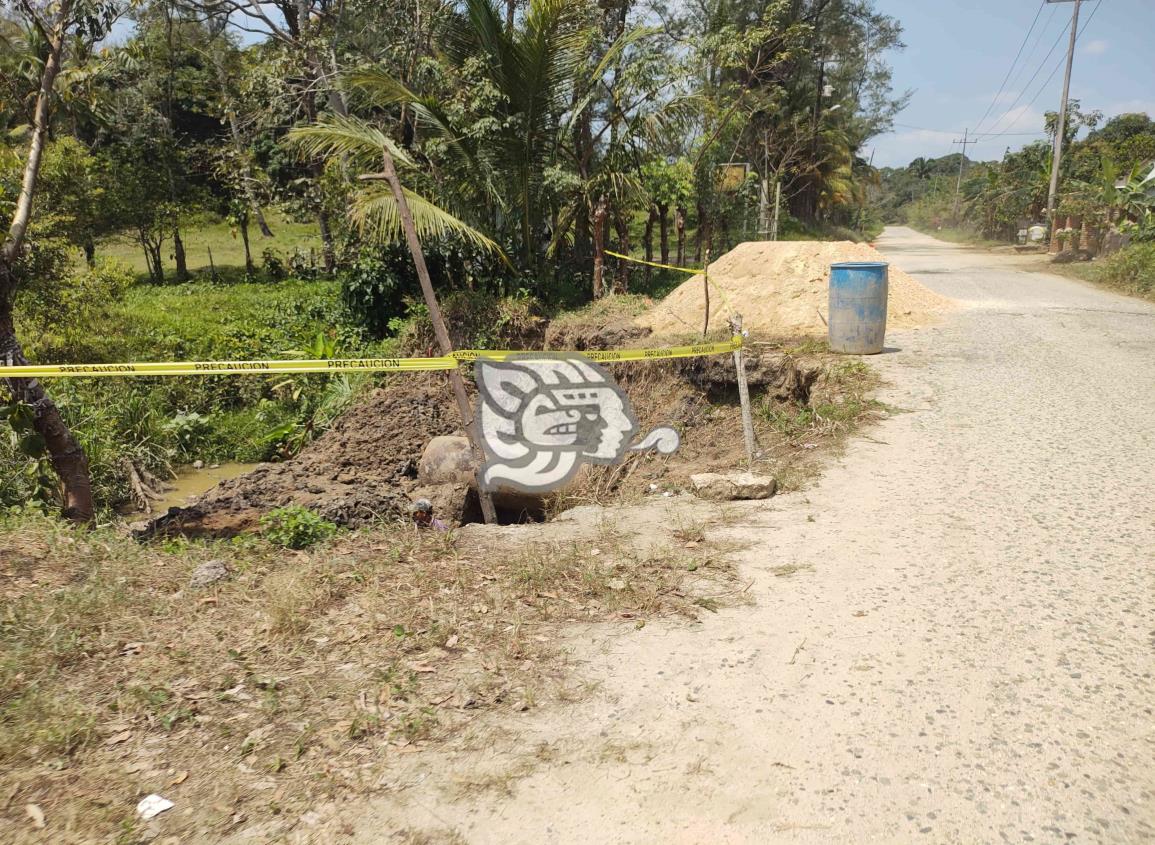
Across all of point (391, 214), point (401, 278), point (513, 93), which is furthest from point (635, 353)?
point (401, 278)

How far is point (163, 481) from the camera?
386 inches

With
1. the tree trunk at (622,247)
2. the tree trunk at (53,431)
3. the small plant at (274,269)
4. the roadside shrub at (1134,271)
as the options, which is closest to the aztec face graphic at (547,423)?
the tree trunk at (53,431)

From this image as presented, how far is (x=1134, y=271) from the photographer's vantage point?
15.0m

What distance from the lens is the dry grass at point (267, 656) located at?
2725mm

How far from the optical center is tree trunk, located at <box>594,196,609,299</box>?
12750 mm

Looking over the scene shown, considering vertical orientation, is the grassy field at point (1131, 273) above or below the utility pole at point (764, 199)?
below

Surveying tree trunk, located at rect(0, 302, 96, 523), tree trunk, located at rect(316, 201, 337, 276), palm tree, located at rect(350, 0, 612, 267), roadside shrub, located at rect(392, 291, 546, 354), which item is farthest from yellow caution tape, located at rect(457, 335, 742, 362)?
tree trunk, located at rect(316, 201, 337, 276)

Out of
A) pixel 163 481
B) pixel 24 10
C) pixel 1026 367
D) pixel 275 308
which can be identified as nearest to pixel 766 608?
pixel 1026 367

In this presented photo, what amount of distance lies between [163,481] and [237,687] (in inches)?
296

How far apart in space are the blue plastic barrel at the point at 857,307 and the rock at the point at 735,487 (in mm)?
3845

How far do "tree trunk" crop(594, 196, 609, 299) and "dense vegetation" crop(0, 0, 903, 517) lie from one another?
5 centimetres

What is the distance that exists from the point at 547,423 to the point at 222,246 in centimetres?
2186

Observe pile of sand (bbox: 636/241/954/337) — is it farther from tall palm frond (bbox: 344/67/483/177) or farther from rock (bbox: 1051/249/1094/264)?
rock (bbox: 1051/249/1094/264)

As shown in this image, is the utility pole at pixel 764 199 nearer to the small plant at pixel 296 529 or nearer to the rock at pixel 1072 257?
the rock at pixel 1072 257
